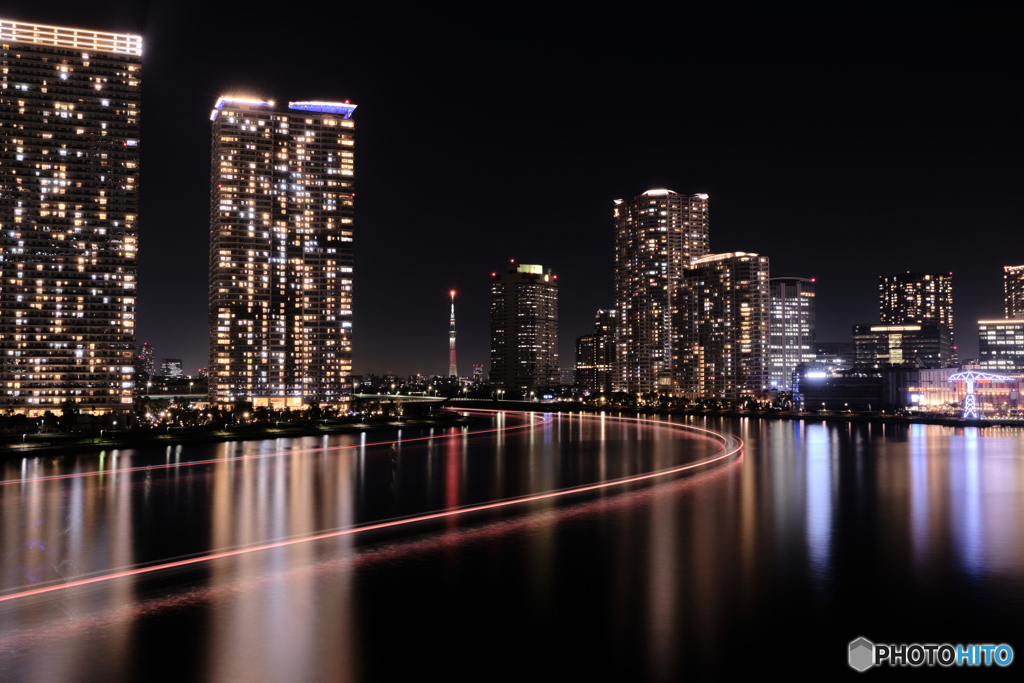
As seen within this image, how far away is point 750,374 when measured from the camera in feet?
629

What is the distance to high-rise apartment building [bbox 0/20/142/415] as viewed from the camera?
102688 millimetres

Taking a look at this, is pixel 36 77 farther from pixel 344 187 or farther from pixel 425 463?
pixel 425 463

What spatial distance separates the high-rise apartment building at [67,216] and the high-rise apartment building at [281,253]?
911 inches

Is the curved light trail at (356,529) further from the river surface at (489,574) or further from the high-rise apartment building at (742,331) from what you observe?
the high-rise apartment building at (742,331)

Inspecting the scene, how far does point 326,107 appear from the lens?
140 metres

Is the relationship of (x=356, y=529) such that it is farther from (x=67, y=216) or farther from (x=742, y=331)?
(x=742, y=331)

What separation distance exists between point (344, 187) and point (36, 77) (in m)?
55.1

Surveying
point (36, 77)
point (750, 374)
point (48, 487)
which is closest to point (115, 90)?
point (36, 77)

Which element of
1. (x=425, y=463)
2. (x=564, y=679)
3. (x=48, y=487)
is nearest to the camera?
(x=564, y=679)

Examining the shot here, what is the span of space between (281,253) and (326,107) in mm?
33541

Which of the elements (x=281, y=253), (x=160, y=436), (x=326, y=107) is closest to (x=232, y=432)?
(x=160, y=436)

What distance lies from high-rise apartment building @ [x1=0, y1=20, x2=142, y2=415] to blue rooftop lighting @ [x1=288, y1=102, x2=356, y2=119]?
32.2m

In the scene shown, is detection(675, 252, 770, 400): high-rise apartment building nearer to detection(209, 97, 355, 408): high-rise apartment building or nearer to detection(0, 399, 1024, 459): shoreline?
detection(0, 399, 1024, 459): shoreline

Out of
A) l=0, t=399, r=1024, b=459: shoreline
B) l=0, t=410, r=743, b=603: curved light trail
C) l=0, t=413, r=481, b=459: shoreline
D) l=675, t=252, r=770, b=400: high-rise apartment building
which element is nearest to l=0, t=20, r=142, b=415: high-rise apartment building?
l=0, t=413, r=481, b=459: shoreline
